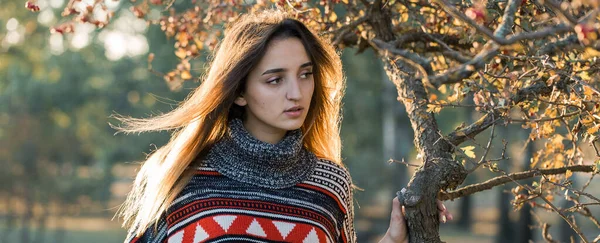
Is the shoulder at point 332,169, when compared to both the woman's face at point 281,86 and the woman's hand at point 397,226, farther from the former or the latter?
the woman's hand at point 397,226

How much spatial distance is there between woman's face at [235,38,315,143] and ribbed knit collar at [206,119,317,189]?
9 cm

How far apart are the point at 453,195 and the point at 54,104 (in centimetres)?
2405

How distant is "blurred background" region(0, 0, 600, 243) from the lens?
22625 mm

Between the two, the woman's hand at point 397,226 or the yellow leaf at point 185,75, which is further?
the yellow leaf at point 185,75

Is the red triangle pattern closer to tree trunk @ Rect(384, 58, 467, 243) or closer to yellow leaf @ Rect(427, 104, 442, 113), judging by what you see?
tree trunk @ Rect(384, 58, 467, 243)

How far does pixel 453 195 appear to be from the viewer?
3033 millimetres

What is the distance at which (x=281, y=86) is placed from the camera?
3.25 metres

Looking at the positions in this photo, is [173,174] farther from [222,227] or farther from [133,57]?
[133,57]

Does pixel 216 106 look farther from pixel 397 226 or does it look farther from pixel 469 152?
pixel 469 152

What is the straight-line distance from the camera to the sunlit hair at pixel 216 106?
340 cm

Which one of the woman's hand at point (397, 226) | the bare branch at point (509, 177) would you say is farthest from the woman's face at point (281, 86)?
the bare branch at point (509, 177)

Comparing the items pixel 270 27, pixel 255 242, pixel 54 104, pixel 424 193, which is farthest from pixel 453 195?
pixel 54 104

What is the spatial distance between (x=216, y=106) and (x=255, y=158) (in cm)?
26

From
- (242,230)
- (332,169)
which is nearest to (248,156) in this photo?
(242,230)
